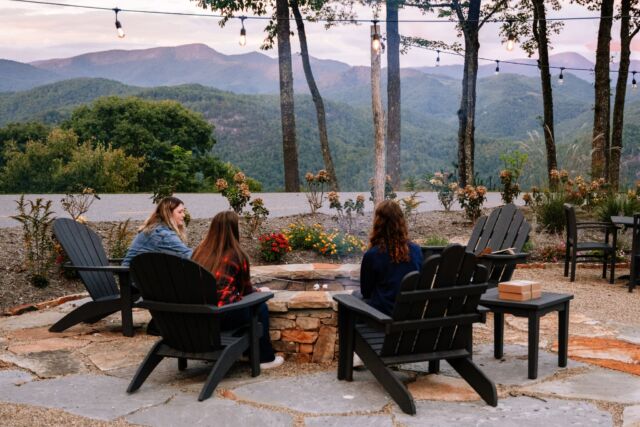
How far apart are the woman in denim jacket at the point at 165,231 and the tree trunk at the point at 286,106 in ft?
45.9

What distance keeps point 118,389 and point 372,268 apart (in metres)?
1.56

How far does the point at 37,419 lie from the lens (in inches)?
144

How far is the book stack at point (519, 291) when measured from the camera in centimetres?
457

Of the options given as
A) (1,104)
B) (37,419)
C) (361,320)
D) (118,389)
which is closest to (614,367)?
(361,320)

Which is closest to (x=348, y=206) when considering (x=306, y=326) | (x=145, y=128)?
(x=306, y=326)

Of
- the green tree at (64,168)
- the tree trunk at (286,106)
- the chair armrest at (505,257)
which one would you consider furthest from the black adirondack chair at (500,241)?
the green tree at (64,168)

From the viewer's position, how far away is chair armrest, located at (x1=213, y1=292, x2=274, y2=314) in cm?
403

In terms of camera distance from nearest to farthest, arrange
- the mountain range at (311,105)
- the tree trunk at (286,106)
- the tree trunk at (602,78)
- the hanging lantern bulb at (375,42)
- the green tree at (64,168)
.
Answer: the hanging lantern bulb at (375,42) < the tree trunk at (602,78) < the tree trunk at (286,106) < the green tree at (64,168) < the mountain range at (311,105)

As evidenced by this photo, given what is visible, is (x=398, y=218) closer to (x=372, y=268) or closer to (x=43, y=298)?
(x=372, y=268)

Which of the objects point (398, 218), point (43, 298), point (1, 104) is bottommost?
point (43, 298)

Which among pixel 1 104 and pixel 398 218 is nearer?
pixel 398 218

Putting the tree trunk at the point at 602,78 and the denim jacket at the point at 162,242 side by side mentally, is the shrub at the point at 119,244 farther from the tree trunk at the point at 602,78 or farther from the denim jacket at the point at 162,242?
the tree trunk at the point at 602,78

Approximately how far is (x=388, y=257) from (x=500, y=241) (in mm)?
2513

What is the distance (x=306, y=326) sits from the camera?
4.91 m
